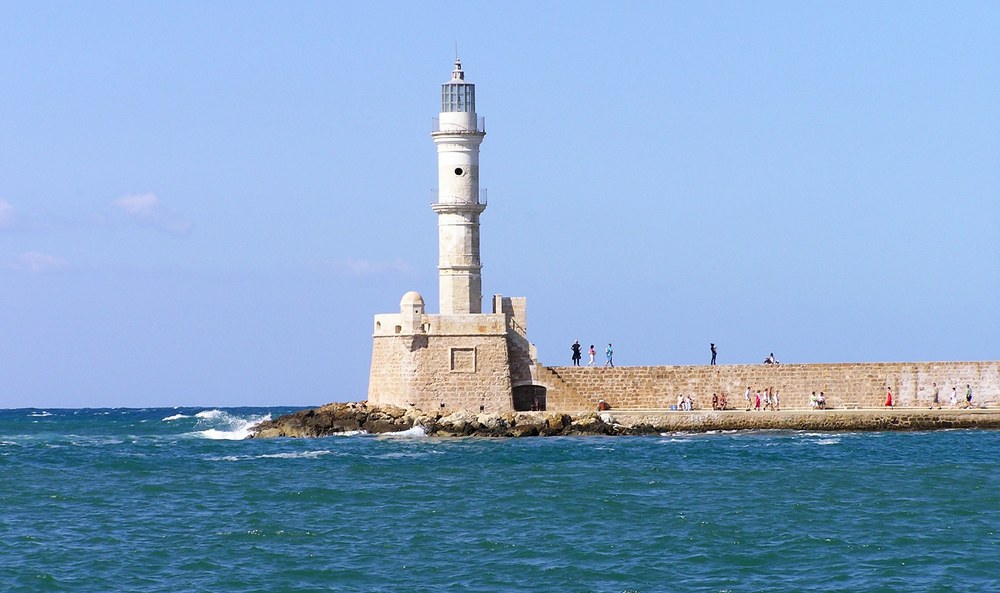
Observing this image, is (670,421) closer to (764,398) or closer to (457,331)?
(764,398)

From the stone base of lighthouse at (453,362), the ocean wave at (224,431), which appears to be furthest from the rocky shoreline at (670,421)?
the ocean wave at (224,431)

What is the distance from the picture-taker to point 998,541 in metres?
22.5

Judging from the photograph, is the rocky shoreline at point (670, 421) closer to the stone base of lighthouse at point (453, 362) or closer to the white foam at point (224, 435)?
the stone base of lighthouse at point (453, 362)

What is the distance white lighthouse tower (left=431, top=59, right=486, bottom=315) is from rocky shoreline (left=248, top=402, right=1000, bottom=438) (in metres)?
3.01

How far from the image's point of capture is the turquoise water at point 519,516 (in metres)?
20.4

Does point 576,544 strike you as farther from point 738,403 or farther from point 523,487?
point 738,403

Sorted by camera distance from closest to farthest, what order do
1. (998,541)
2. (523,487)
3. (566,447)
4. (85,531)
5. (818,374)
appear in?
(998,541)
(85,531)
(523,487)
(566,447)
(818,374)

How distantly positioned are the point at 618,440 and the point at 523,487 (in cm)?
966

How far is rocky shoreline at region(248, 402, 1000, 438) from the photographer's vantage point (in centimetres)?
3984

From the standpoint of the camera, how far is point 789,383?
136 ft

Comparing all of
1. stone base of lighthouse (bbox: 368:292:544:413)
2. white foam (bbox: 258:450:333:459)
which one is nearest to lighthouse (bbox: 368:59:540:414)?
stone base of lighthouse (bbox: 368:292:544:413)

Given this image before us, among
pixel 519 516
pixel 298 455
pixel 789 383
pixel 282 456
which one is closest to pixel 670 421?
pixel 789 383

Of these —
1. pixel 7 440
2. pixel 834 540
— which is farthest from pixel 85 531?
pixel 7 440

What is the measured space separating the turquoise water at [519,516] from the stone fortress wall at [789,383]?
2.85 metres
